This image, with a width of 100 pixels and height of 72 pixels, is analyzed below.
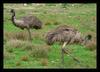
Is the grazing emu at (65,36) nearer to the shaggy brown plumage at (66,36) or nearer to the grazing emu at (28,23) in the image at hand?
the shaggy brown plumage at (66,36)

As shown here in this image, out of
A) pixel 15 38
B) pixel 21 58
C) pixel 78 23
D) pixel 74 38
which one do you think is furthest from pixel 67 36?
pixel 78 23

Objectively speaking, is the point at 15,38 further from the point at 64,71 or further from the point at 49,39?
the point at 64,71

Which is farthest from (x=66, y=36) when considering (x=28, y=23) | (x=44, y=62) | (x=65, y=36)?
(x=28, y=23)

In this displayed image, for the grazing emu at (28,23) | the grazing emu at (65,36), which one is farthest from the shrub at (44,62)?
the grazing emu at (28,23)

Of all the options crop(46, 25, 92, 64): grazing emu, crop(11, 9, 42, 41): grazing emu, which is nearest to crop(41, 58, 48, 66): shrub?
crop(46, 25, 92, 64): grazing emu

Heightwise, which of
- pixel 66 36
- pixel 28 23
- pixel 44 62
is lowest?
pixel 44 62

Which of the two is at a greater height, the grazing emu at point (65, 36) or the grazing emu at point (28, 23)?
the grazing emu at point (65, 36)

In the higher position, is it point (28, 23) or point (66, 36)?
point (66, 36)

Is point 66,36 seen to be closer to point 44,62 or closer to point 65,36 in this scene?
point 65,36

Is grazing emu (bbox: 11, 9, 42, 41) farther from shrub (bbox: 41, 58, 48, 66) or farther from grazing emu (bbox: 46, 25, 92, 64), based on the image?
grazing emu (bbox: 46, 25, 92, 64)

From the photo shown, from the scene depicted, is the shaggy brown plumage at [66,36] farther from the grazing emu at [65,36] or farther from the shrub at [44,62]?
the shrub at [44,62]

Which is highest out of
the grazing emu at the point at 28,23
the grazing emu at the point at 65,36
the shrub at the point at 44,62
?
the grazing emu at the point at 65,36

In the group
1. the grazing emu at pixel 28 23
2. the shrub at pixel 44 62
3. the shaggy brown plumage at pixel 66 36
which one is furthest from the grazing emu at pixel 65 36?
the grazing emu at pixel 28 23

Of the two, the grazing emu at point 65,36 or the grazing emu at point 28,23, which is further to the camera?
the grazing emu at point 28,23
